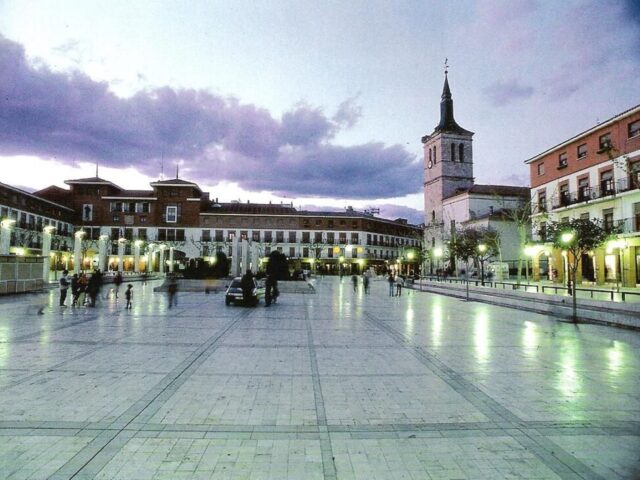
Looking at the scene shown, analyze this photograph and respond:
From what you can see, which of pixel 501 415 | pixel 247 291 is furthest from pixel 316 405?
pixel 247 291

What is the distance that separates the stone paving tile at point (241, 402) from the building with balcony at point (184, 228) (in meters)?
54.6

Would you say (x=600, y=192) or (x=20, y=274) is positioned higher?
(x=600, y=192)

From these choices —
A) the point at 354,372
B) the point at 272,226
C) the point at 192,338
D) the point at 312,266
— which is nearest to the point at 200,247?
the point at 272,226

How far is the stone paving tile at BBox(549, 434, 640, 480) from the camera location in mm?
3820

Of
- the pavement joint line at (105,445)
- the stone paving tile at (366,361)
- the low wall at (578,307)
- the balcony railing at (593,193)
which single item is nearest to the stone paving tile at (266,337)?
the stone paving tile at (366,361)

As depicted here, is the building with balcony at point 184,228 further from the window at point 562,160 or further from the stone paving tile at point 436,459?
the stone paving tile at point 436,459

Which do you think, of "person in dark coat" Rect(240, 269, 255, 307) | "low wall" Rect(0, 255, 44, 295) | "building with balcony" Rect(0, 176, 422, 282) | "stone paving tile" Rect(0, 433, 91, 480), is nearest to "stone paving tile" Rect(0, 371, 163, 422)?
"stone paving tile" Rect(0, 433, 91, 480)

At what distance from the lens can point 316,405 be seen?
5.62 metres

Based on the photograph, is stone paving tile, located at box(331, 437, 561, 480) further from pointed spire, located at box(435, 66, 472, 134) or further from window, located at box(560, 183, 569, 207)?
pointed spire, located at box(435, 66, 472, 134)

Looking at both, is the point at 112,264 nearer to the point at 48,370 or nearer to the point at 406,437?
the point at 48,370

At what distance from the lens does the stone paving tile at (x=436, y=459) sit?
3.79 m

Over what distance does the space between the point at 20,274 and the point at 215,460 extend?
83.2ft

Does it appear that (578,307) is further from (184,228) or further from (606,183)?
(184,228)

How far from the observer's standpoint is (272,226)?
68.9 metres
